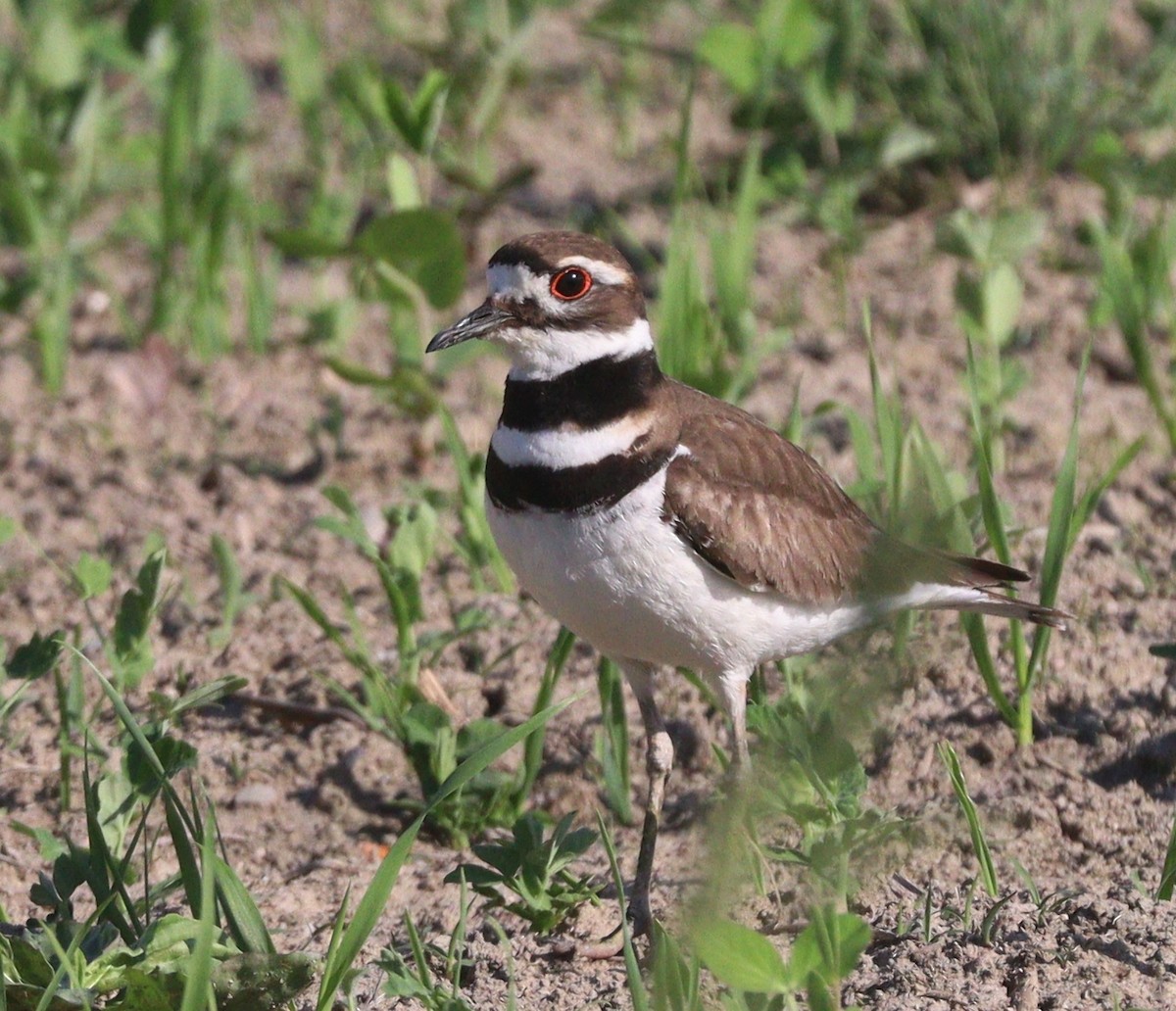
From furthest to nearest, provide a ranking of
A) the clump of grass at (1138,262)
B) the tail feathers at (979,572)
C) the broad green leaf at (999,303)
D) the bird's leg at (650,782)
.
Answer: the broad green leaf at (999,303) < the clump of grass at (1138,262) < the tail feathers at (979,572) < the bird's leg at (650,782)

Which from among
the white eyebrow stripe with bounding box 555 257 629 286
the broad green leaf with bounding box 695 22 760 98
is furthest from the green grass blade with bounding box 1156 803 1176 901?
the broad green leaf with bounding box 695 22 760 98

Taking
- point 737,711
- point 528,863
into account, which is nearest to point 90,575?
point 528,863

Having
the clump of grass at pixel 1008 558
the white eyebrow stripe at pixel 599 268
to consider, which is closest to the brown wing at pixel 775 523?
the clump of grass at pixel 1008 558

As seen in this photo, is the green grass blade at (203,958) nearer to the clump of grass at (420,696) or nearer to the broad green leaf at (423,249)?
the clump of grass at (420,696)

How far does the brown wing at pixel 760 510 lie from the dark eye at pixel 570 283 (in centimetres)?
38

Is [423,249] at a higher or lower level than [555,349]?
lower

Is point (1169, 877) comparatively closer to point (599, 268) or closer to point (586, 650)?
point (599, 268)

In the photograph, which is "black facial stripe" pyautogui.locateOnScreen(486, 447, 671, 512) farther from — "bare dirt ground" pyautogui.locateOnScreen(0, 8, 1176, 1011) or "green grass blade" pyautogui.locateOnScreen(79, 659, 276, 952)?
"green grass blade" pyautogui.locateOnScreen(79, 659, 276, 952)

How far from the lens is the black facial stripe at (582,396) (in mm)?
3855

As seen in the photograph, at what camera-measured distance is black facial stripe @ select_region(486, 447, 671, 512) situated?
3738 mm

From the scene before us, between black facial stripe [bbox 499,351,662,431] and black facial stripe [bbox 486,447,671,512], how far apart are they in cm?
11

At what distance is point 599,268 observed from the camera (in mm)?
3963

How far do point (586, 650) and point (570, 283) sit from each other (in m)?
1.43

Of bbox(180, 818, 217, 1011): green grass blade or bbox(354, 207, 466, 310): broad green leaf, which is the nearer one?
bbox(180, 818, 217, 1011): green grass blade
